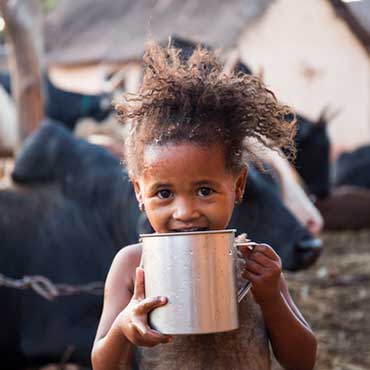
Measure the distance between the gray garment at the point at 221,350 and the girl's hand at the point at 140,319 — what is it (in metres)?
0.21

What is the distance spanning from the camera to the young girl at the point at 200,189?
1.88 metres

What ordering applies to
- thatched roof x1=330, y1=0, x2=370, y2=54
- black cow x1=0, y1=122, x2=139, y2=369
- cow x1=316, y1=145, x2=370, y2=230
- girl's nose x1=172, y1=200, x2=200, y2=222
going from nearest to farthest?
1. girl's nose x1=172, y1=200, x2=200, y2=222
2. black cow x1=0, y1=122, x2=139, y2=369
3. cow x1=316, y1=145, x2=370, y2=230
4. thatched roof x1=330, y1=0, x2=370, y2=54

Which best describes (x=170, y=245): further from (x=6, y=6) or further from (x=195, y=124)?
(x=6, y=6)

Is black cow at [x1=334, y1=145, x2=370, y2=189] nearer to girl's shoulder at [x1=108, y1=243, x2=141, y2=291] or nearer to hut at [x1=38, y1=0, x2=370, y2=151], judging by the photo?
hut at [x1=38, y1=0, x2=370, y2=151]

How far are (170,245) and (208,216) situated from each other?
0.16 metres

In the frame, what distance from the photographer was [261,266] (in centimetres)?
189

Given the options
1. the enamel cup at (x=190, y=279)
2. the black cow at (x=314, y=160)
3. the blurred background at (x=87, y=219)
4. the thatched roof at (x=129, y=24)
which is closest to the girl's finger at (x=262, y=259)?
the enamel cup at (x=190, y=279)

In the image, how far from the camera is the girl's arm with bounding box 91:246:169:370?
176 centimetres

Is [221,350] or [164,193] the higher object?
[164,193]

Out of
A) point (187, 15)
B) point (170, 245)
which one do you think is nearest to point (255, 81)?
point (170, 245)

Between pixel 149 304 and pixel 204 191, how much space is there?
0.28m

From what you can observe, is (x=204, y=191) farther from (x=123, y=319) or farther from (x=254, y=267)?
(x=123, y=319)

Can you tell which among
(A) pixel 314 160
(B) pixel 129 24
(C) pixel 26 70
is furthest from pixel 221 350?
(B) pixel 129 24

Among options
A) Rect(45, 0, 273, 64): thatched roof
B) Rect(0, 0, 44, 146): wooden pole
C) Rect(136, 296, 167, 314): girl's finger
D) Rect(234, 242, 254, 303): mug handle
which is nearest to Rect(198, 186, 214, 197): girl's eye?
Rect(234, 242, 254, 303): mug handle
